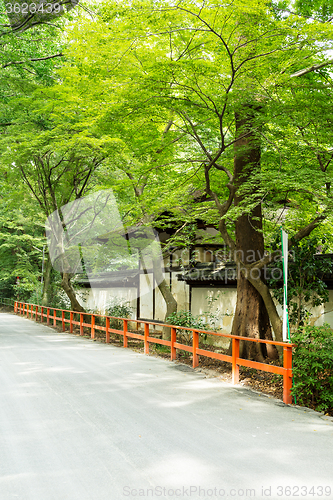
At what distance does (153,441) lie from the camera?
499 centimetres

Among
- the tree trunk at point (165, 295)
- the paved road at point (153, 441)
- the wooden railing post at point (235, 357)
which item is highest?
the tree trunk at point (165, 295)

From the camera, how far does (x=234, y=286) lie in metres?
13.4

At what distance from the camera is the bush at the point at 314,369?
6.36 meters

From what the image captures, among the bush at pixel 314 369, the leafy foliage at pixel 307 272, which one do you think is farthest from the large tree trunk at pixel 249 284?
the bush at pixel 314 369

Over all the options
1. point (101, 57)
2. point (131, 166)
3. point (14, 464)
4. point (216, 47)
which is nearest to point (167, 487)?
point (14, 464)

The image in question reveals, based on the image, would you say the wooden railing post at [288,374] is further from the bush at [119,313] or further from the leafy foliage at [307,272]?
the bush at [119,313]

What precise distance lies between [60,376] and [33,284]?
26260 mm

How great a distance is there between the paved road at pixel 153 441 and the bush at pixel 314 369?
1.27ft

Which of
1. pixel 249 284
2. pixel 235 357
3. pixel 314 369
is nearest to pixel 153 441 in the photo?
pixel 314 369

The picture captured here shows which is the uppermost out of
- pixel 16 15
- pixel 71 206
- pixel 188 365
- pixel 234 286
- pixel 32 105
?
pixel 16 15

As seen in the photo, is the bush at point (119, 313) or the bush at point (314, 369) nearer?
the bush at point (314, 369)

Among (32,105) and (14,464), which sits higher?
(32,105)

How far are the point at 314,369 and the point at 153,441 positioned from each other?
2.85 meters

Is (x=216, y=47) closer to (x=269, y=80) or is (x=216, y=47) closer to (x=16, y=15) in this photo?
(x=269, y=80)
